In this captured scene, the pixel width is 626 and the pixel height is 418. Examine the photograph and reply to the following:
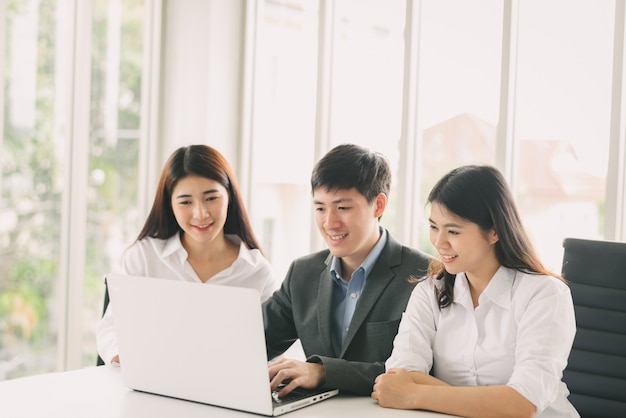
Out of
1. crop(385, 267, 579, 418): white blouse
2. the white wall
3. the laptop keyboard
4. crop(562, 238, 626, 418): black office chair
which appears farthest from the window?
crop(562, 238, 626, 418): black office chair

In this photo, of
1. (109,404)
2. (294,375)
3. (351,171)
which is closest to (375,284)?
(351,171)

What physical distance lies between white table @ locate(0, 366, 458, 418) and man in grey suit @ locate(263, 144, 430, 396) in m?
0.30

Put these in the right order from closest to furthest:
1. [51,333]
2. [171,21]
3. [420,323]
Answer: [420,323] → [51,333] → [171,21]

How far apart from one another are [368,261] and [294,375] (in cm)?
50

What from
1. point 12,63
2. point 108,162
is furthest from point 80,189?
point 12,63

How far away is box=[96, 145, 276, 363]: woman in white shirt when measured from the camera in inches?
105

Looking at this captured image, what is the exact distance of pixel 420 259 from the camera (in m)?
2.30

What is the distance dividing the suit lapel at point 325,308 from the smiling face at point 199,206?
19.7 inches

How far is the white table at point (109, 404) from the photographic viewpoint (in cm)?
178

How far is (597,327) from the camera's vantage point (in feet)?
7.16

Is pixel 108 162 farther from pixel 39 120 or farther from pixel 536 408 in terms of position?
pixel 536 408

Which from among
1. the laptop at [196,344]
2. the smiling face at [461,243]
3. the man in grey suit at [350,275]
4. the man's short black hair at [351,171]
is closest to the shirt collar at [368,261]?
the man in grey suit at [350,275]

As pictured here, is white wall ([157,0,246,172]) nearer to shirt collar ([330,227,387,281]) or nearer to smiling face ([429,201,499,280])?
shirt collar ([330,227,387,281])

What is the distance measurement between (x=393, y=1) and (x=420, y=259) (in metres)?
1.51
